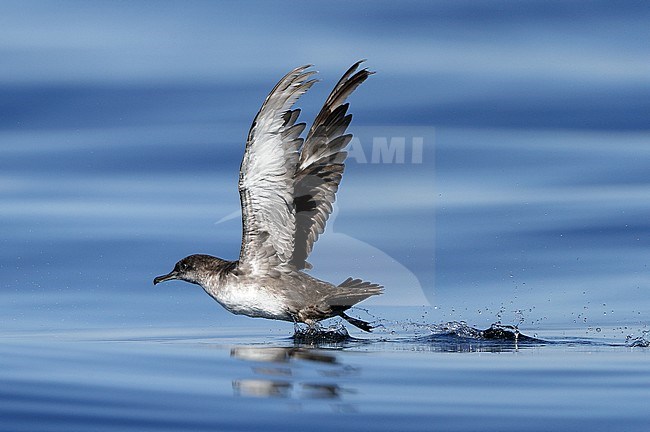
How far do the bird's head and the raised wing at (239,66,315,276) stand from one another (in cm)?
41

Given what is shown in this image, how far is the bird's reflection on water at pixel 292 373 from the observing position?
7.67 metres

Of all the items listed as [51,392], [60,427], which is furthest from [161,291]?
[60,427]

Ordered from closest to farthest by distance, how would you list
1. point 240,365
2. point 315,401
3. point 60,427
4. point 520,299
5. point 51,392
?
point 60,427, point 315,401, point 51,392, point 240,365, point 520,299

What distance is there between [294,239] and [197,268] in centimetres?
101

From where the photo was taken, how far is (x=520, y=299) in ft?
41.9

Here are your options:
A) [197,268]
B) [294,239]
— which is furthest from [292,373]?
[197,268]

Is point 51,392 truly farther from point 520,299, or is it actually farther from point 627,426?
point 520,299

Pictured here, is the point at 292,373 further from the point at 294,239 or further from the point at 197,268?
the point at 197,268

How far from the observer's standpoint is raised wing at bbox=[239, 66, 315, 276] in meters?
10.5

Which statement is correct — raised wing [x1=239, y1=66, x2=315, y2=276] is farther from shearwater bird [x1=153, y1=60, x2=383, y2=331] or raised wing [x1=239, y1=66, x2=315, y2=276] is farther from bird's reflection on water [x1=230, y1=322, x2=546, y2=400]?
bird's reflection on water [x1=230, y1=322, x2=546, y2=400]

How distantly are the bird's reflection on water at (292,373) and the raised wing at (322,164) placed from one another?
1838mm

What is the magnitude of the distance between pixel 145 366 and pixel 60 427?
213 cm

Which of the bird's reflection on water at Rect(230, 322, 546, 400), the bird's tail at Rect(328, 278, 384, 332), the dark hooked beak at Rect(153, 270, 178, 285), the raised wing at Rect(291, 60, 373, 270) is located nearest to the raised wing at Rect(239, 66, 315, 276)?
the raised wing at Rect(291, 60, 373, 270)

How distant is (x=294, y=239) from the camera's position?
38.1 ft
